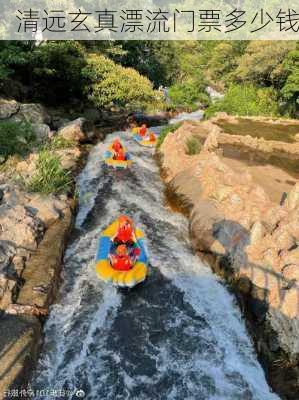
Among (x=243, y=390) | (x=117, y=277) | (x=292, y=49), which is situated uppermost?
(x=292, y=49)

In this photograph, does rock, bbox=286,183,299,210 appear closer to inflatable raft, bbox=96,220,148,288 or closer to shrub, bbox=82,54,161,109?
inflatable raft, bbox=96,220,148,288

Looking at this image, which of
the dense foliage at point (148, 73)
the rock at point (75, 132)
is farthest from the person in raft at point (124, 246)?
the rock at point (75, 132)

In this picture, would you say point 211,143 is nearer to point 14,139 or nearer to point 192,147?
point 192,147

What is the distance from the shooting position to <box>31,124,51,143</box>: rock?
63.1ft

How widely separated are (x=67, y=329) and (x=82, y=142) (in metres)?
14.2

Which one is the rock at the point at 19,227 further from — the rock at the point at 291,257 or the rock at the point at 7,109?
the rock at the point at 7,109

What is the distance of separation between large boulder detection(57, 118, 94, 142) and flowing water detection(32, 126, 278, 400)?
876cm

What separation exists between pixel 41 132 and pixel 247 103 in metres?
18.5

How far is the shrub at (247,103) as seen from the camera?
105 feet

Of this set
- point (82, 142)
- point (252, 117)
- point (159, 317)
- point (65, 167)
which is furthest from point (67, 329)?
point (252, 117)

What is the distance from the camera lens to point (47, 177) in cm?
1375

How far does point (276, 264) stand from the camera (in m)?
9.98

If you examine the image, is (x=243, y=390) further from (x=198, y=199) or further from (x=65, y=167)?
(x=65, y=167)

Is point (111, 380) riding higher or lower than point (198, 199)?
lower
